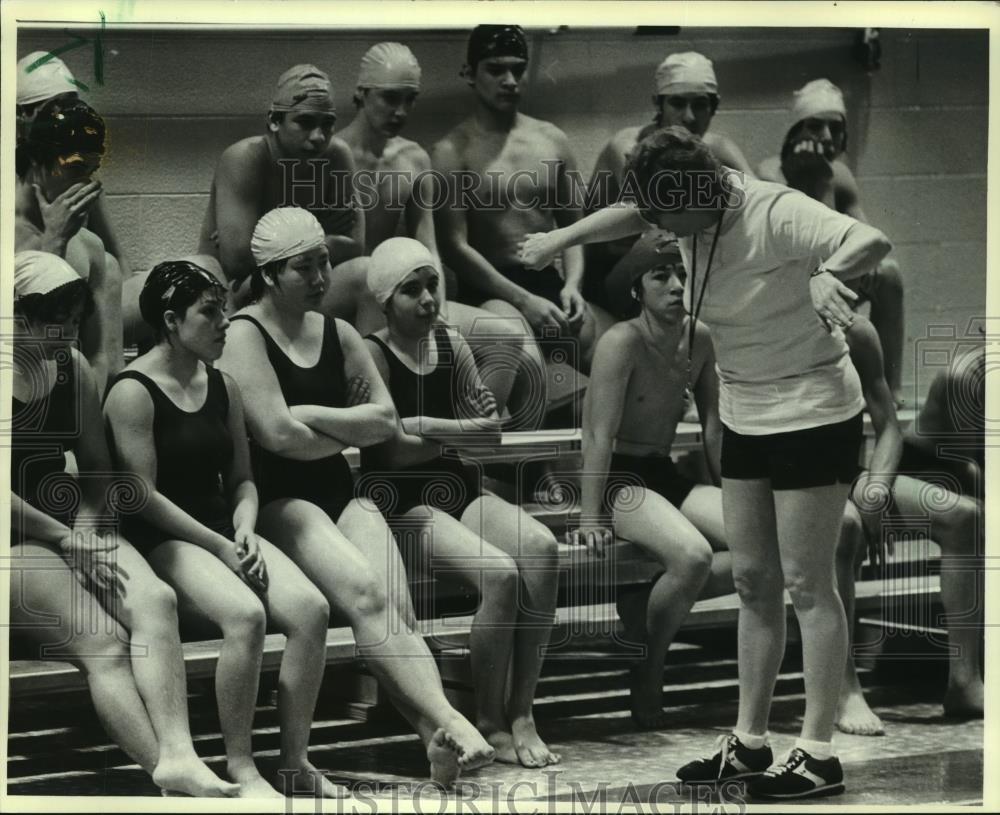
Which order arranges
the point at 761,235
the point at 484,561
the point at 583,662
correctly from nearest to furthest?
1. the point at 761,235
2. the point at 484,561
3. the point at 583,662

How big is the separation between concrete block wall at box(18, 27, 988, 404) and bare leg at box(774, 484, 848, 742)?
80cm

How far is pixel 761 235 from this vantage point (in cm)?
466

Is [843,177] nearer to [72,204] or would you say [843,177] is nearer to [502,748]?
[502,748]

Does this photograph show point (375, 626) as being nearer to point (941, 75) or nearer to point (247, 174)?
point (247, 174)

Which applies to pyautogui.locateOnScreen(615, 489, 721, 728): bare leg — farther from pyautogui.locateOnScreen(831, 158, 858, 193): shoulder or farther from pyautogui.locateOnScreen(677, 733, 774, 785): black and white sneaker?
pyautogui.locateOnScreen(831, 158, 858, 193): shoulder

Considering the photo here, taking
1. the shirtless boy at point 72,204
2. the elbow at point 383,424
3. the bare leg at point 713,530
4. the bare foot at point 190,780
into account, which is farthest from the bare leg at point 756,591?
the shirtless boy at point 72,204

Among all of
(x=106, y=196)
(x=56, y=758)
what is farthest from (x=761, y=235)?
(x=56, y=758)

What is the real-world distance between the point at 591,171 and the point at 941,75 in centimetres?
105

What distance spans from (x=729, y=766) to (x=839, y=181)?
1.74 metres

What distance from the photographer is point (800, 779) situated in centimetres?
480

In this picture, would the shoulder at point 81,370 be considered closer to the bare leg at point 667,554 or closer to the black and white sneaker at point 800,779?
the bare leg at point 667,554

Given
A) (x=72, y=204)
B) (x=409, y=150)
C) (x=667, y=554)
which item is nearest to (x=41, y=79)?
(x=72, y=204)

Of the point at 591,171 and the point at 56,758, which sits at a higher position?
the point at 591,171

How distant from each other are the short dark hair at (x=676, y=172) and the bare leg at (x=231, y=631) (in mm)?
1494
